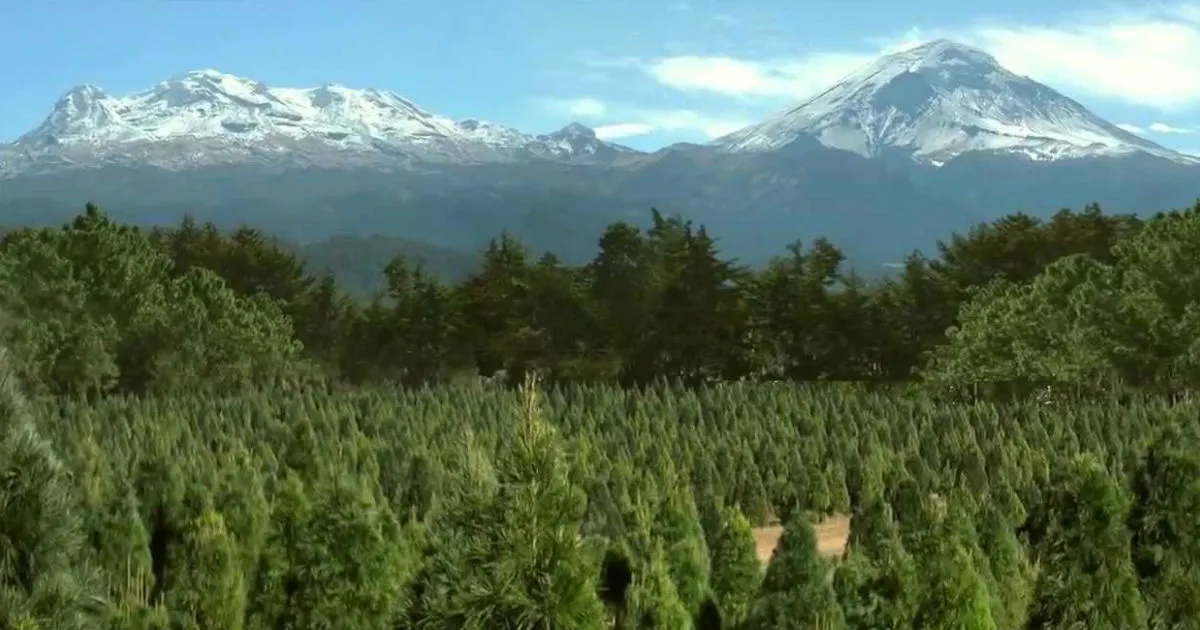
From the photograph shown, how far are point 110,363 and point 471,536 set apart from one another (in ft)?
94.9

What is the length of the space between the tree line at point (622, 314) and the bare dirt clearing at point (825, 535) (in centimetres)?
1080

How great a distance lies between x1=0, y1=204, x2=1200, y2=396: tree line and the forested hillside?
0.11m

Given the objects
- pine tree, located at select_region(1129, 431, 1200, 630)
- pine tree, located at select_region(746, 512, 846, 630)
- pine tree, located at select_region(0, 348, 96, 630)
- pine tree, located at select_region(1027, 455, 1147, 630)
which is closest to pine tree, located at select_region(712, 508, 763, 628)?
pine tree, located at select_region(746, 512, 846, 630)

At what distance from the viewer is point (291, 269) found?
50812 mm

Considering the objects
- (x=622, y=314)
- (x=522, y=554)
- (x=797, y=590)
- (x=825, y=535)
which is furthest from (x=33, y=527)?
(x=622, y=314)

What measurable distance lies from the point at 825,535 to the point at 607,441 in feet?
13.3

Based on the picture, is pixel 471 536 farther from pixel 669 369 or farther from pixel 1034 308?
pixel 669 369

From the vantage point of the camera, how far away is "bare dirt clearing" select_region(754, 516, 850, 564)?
715 inches

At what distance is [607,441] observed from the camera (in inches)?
837

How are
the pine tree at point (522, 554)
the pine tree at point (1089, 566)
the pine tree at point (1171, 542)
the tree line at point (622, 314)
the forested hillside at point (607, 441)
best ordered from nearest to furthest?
1. the pine tree at point (522, 554)
2. the forested hillside at point (607, 441)
3. the pine tree at point (1089, 566)
4. the pine tree at point (1171, 542)
5. the tree line at point (622, 314)

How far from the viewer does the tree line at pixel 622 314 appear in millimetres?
29719

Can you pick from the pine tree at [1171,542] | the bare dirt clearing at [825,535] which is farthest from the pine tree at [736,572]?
the bare dirt clearing at [825,535]

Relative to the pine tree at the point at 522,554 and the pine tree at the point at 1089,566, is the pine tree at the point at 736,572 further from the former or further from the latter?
the pine tree at the point at 522,554

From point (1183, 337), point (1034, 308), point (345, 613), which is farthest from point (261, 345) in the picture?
point (345, 613)
